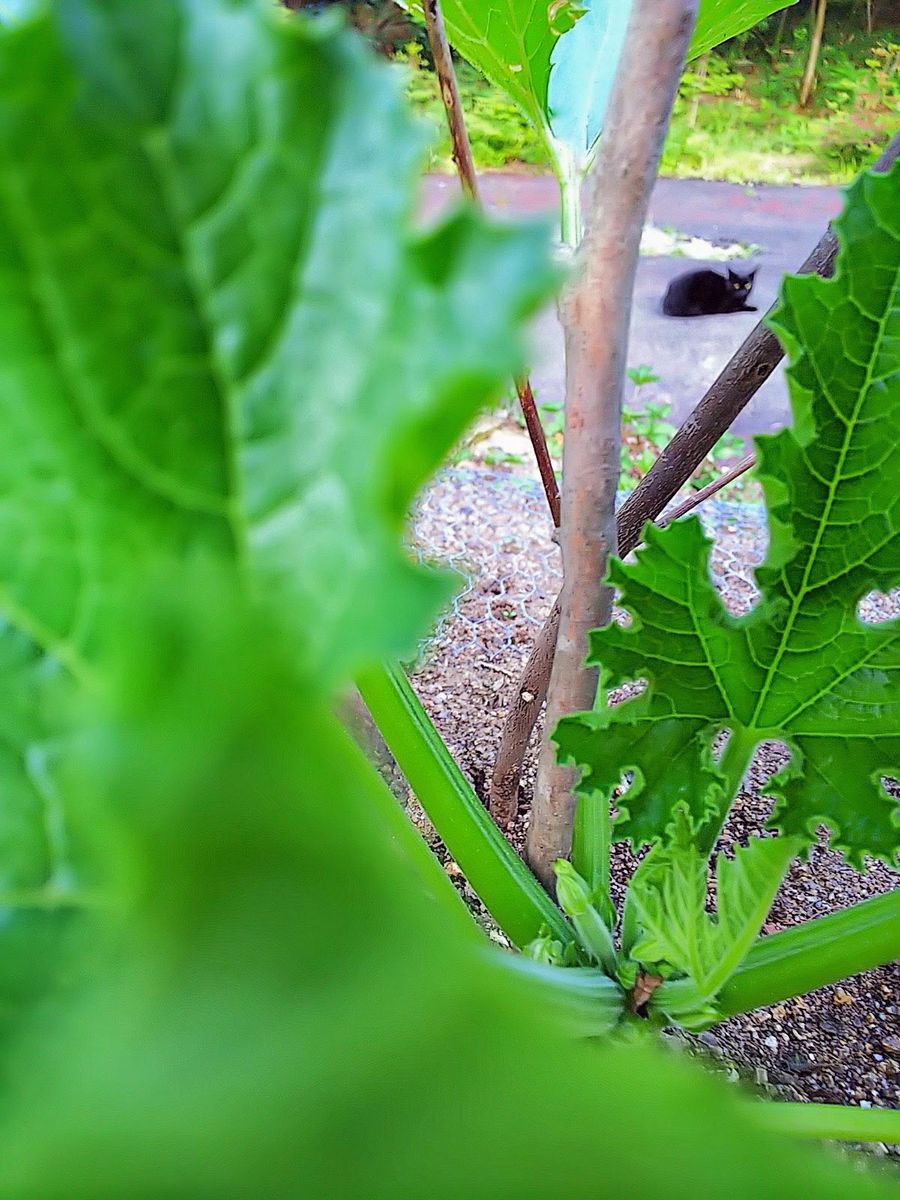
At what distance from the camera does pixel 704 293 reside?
8.79 ft

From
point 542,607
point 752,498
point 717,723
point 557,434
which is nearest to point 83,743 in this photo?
point 717,723

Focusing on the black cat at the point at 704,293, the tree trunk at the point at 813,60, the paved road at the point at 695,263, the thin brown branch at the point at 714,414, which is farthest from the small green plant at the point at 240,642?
the tree trunk at the point at 813,60

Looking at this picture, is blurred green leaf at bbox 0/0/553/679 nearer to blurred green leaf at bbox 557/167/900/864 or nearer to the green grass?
blurred green leaf at bbox 557/167/900/864

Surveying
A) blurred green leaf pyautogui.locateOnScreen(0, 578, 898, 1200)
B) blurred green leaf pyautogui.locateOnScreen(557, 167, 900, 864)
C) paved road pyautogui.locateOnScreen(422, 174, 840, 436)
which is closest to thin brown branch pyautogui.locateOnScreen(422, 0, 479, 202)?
blurred green leaf pyautogui.locateOnScreen(557, 167, 900, 864)

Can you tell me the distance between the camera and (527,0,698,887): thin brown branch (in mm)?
404

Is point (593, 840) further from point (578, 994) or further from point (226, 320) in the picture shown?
point (226, 320)

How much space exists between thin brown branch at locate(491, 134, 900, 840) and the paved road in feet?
4.19

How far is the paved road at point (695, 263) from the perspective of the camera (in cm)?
230

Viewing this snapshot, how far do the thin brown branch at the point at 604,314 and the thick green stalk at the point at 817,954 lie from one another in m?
0.18

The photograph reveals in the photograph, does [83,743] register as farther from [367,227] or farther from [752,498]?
[752,498]

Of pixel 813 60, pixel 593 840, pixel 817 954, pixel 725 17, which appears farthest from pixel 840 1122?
pixel 813 60

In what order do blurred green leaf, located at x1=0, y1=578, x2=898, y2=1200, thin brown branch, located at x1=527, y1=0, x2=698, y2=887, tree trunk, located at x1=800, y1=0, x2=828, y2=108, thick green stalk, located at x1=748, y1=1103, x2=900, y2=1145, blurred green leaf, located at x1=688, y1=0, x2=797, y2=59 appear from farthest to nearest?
tree trunk, located at x1=800, y1=0, x2=828, y2=108 → blurred green leaf, located at x1=688, y1=0, x2=797, y2=59 → thick green stalk, located at x1=748, y1=1103, x2=900, y2=1145 → thin brown branch, located at x1=527, y1=0, x2=698, y2=887 → blurred green leaf, located at x1=0, y1=578, x2=898, y2=1200

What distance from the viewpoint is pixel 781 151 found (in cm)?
397

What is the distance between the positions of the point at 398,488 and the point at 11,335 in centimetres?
11
